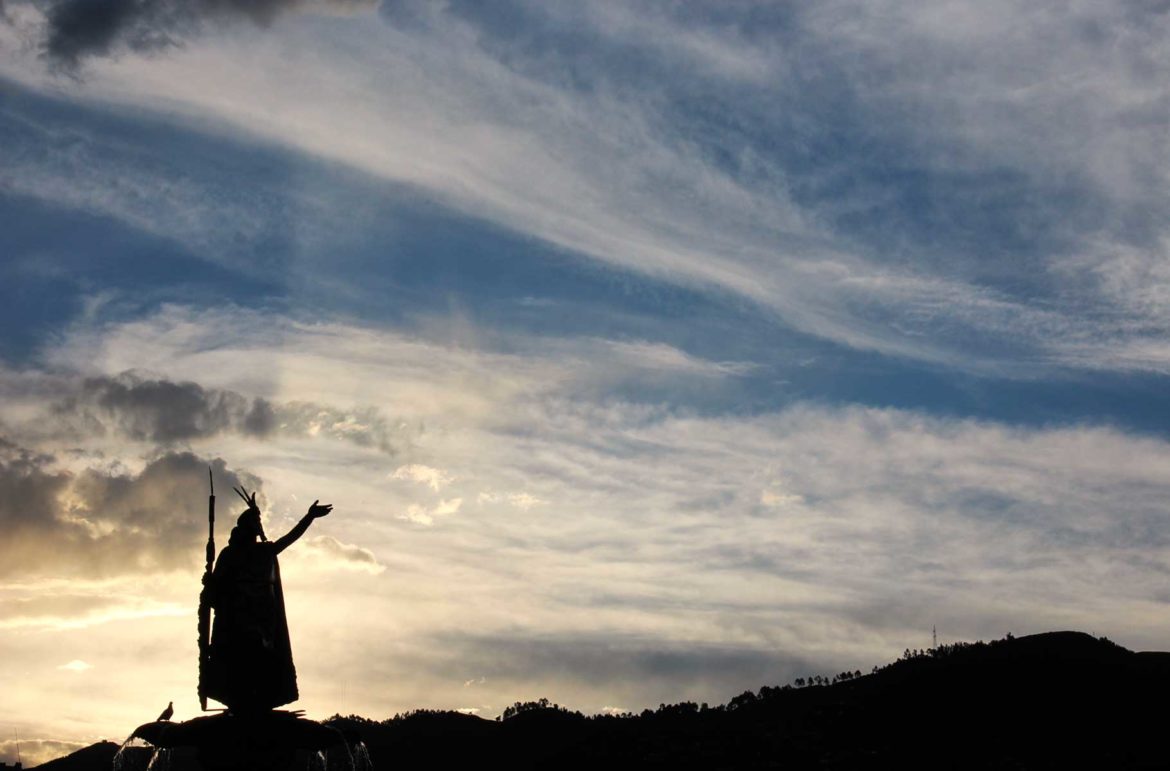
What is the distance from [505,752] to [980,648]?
22.1m

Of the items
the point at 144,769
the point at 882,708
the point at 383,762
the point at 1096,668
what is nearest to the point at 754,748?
the point at 882,708

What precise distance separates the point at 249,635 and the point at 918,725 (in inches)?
1411

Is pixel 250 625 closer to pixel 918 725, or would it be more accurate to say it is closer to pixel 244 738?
pixel 244 738

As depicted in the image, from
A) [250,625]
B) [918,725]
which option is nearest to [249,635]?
[250,625]

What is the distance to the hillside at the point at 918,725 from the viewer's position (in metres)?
46.6

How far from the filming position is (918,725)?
50.0 meters

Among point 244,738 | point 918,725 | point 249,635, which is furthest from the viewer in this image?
point 918,725

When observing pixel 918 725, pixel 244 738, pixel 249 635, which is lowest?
pixel 244 738

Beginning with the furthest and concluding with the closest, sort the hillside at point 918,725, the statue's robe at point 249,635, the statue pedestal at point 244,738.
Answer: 1. the hillside at point 918,725
2. the statue's robe at point 249,635
3. the statue pedestal at point 244,738

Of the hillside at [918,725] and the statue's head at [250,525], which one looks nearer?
the statue's head at [250,525]

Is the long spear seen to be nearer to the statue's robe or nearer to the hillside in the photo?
the statue's robe

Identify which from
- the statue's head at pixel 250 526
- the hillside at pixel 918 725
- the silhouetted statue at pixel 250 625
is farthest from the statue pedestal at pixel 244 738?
the hillside at pixel 918 725

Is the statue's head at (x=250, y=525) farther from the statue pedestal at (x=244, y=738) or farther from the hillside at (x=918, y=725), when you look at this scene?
the hillside at (x=918, y=725)

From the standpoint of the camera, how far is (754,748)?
165 feet
